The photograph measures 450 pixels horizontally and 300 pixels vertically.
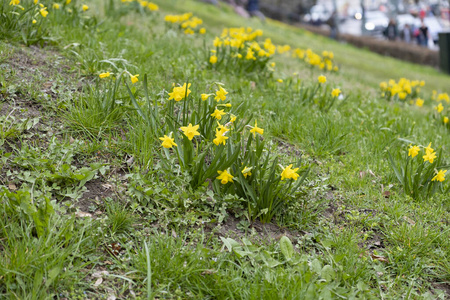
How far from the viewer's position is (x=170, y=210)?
2.38 metres

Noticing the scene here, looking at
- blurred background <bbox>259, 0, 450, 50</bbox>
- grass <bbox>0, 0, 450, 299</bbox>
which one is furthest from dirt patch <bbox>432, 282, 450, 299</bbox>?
blurred background <bbox>259, 0, 450, 50</bbox>

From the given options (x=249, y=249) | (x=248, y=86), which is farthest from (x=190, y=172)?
(x=248, y=86)

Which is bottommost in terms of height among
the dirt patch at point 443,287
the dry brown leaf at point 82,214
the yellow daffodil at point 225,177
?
the dirt patch at point 443,287

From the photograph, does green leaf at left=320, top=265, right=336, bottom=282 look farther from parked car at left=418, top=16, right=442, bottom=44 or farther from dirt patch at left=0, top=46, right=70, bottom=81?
parked car at left=418, top=16, right=442, bottom=44

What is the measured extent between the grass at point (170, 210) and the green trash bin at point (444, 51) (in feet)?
36.6

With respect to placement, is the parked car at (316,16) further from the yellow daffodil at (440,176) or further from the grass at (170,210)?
the yellow daffodil at (440,176)

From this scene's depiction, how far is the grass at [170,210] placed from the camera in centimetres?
198

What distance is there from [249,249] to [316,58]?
4715mm

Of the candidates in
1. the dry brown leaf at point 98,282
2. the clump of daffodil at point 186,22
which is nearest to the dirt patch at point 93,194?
the dry brown leaf at point 98,282

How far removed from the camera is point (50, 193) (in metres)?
2.22

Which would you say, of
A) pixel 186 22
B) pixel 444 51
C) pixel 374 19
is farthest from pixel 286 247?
pixel 374 19

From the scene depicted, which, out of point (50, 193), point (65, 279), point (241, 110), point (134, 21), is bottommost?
point (65, 279)

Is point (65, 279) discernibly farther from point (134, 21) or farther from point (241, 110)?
point (134, 21)

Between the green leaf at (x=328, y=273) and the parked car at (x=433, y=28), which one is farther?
the parked car at (x=433, y=28)
